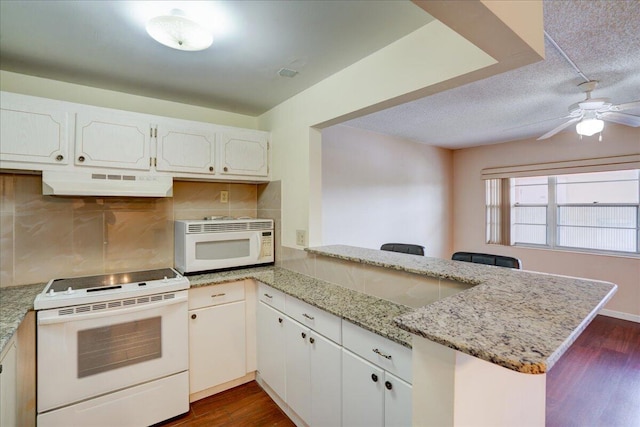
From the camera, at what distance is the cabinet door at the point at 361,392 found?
53.1 inches

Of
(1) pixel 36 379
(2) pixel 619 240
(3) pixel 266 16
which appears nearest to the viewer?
(3) pixel 266 16

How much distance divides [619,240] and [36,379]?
230 inches

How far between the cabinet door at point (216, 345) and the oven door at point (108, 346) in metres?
0.10

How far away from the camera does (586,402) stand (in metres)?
2.21

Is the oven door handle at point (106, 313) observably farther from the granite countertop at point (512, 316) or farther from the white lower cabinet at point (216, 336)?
the granite countertop at point (512, 316)

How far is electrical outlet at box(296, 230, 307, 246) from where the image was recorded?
243cm

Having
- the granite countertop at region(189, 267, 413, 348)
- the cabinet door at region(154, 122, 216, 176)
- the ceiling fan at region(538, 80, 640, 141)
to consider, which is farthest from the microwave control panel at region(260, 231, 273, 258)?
the ceiling fan at region(538, 80, 640, 141)

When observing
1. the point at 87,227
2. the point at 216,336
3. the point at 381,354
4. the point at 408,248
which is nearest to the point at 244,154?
the point at 87,227

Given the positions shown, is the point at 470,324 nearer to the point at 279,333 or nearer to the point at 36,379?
the point at 279,333

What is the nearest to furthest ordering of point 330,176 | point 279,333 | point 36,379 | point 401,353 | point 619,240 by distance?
point 401,353
point 36,379
point 279,333
point 330,176
point 619,240

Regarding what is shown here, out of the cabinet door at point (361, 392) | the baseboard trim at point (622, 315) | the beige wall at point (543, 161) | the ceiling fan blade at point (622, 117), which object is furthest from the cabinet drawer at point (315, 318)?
the beige wall at point (543, 161)

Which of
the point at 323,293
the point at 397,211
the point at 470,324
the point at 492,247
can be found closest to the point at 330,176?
the point at 397,211

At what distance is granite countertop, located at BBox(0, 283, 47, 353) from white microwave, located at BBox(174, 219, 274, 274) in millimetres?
866

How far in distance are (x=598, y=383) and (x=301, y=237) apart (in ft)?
8.82
